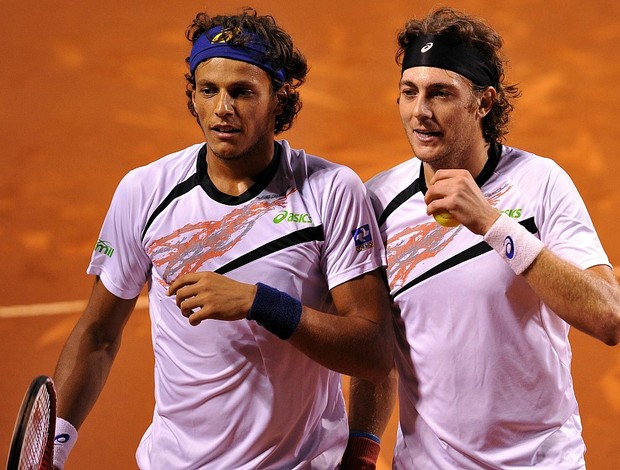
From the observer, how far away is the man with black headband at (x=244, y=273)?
239 cm

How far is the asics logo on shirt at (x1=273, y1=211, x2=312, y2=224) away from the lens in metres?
2.44

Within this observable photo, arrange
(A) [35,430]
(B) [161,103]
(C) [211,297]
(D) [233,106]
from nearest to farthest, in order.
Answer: (A) [35,430]
(C) [211,297]
(D) [233,106]
(B) [161,103]

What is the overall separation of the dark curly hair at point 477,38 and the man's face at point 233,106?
1.47 feet

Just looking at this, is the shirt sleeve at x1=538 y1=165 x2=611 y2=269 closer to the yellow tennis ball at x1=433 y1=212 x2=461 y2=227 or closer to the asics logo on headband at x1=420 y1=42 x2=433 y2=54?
the yellow tennis ball at x1=433 y1=212 x2=461 y2=227

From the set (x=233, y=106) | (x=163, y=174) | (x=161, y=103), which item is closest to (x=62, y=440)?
(x=163, y=174)

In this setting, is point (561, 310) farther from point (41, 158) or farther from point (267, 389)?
point (41, 158)

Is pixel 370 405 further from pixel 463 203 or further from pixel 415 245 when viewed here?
pixel 463 203

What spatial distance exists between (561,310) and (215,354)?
847mm

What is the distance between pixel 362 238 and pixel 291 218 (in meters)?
0.19

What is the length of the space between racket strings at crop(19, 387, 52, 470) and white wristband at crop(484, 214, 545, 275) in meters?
1.05

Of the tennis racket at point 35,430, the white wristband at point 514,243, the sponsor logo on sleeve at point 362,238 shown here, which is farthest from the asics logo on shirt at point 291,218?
the tennis racket at point 35,430

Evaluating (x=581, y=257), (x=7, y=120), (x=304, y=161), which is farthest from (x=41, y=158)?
(x=581, y=257)

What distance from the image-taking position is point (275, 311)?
7.24ft

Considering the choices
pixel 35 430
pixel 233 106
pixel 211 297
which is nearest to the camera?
pixel 35 430
